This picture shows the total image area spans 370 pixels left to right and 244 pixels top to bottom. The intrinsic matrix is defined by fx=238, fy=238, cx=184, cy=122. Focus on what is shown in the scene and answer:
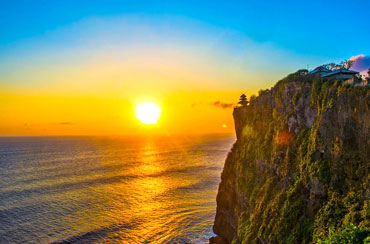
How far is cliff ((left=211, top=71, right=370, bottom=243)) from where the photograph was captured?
2017 cm

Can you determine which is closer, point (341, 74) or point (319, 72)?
point (341, 74)

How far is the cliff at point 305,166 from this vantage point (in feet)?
66.2

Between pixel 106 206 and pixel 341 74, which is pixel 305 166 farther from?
pixel 106 206

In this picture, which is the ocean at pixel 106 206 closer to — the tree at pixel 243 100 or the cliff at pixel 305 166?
the cliff at pixel 305 166

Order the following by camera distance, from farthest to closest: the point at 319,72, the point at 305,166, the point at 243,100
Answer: the point at 243,100 → the point at 319,72 → the point at 305,166

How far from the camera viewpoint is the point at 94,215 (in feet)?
182

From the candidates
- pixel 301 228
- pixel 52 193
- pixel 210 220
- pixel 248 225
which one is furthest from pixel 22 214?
pixel 301 228

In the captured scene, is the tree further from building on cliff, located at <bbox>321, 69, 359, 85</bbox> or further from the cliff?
building on cliff, located at <bbox>321, 69, 359, 85</bbox>

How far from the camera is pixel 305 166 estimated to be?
24875mm

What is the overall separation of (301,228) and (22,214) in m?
58.7

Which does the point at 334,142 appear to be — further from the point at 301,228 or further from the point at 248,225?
the point at 248,225

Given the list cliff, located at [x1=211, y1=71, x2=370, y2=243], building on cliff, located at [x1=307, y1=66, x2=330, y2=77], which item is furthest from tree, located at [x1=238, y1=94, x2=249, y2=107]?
building on cliff, located at [x1=307, y1=66, x2=330, y2=77]

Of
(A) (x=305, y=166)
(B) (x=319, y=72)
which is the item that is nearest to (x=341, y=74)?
(B) (x=319, y=72)

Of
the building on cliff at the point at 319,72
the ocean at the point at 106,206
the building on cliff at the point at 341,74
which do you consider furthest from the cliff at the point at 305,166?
the ocean at the point at 106,206
